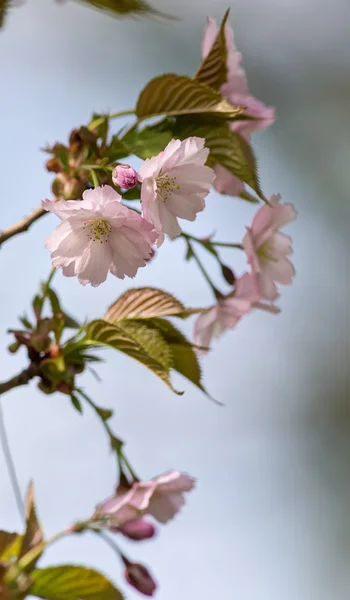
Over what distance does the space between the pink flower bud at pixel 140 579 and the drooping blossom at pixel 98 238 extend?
0.70ft

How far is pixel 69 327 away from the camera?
0.65 m

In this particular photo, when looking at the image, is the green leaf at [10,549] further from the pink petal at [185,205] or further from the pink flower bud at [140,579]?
the pink petal at [185,205]

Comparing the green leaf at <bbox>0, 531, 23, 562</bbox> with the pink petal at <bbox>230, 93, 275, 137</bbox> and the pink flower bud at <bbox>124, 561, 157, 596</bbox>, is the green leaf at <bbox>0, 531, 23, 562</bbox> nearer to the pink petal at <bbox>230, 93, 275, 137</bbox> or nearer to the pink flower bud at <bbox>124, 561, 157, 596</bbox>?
the pink flower bud at <bbox>124, 561, 157, 596</bbox>

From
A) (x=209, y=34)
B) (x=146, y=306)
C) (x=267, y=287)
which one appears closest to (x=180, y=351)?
(x=146, y=306)

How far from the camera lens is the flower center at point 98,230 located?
53 centimetres

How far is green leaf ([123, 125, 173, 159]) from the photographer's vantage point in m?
0.56

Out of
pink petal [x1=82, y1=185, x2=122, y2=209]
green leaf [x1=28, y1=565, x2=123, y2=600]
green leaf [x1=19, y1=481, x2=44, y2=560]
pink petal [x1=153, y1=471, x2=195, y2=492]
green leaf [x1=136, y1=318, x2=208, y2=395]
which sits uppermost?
pink petal [x1=82, y1=185, x2=122, y2=209]

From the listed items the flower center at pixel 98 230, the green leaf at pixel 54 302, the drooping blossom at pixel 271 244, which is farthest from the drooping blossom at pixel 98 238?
the drooping blossom at pixel 271 244

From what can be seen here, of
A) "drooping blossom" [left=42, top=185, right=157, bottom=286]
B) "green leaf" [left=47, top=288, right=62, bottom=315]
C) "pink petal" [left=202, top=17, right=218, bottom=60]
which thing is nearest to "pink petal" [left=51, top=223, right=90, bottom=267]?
"drooping blossom" [left=42, top=185, right=157, bottom=286]

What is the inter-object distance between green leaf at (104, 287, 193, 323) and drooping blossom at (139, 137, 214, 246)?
7 cm

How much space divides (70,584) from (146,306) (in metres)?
0.19

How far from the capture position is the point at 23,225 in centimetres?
58

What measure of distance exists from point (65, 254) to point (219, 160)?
0.13 meters

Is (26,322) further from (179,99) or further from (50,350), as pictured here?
(179,99)
